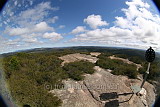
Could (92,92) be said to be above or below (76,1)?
below

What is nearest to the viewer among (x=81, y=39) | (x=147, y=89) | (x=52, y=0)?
(x=52, y=0)

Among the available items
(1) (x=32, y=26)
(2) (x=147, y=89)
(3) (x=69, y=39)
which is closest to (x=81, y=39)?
(3) (x=69, y=39)

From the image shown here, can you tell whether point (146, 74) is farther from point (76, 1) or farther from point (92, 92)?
point (76, 1)

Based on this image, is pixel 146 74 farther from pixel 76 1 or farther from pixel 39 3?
pixel 39 3

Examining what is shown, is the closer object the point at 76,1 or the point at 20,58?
the point at 76,1

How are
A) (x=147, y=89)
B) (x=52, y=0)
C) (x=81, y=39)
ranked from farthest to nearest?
(x=147, y=89)
(x=81, y=39)
(x=52, y=0)

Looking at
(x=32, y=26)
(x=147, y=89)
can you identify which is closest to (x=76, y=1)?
(x=32, y=26)

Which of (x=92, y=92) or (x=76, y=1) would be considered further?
(x=92, y=92)

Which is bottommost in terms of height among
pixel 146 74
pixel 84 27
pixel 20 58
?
pixel 146 74

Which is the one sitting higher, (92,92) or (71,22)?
(71,22)
